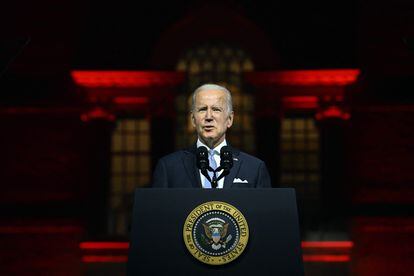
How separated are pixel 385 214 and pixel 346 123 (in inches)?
72.8

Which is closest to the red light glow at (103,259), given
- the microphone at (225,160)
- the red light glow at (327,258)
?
the red light glow at (327,258)

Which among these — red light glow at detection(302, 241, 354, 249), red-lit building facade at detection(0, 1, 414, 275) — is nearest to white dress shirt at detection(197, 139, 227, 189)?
red light glow at detection(302, 241, 354, 249)

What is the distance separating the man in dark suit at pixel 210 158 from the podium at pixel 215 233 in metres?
0.42

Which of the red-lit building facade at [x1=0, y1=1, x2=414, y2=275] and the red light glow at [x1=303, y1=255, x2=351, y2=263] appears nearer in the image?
the red light glow at [x1=303, y1=255, x2=351, y2=263]

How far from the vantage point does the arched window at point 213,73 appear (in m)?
13.7

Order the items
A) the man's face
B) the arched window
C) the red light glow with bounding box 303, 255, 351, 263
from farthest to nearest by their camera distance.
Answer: the arched window
the red light glow with bounding box 303, 255, 351, 263
the man's face

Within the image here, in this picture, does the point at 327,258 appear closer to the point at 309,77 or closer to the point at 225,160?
the point at 309,77

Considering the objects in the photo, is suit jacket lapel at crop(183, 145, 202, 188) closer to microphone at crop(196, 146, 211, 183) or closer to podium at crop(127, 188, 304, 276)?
→ microphone at crop(196, 146, 211, 183)

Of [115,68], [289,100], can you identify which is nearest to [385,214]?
[289,100]

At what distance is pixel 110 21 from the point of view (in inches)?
518

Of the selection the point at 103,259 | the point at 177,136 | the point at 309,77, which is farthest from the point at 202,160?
the point at 177,136

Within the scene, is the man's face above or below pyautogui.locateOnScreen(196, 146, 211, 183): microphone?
above

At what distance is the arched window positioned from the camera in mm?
13703

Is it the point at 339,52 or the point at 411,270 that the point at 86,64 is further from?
the point at 411,270
